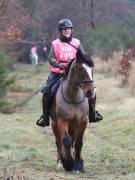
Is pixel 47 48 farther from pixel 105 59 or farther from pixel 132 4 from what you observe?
pixel 105 59

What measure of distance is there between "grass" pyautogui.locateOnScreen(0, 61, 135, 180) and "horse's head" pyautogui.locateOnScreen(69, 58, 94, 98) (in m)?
1.44

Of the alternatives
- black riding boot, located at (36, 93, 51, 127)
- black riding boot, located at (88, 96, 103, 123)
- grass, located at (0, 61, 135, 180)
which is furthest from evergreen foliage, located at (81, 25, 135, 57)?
black riding boot, located at (36, 93, 51, 127)

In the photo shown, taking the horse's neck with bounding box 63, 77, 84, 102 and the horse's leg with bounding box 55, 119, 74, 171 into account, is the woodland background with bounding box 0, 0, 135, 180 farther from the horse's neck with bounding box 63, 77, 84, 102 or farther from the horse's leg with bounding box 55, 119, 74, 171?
the horse's neck with bounding box 63, 77, 84, 102

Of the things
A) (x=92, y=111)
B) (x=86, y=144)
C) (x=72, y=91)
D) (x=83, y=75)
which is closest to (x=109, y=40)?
(x=86, y=144)

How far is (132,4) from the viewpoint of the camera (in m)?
76.2

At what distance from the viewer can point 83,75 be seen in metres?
10.1

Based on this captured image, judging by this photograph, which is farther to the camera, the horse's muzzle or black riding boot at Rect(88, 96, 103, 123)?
black riding boot at Rect(88, 96, 103, 123)

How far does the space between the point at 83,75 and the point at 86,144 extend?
18.1ft

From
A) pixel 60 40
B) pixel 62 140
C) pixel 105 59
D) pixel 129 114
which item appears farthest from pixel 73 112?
pixel 105 59

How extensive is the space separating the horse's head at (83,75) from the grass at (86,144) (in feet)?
4.71

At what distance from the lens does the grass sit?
10.7 m

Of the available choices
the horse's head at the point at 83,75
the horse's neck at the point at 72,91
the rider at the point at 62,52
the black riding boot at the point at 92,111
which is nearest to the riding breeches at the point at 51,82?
the rider at the point at 62,52

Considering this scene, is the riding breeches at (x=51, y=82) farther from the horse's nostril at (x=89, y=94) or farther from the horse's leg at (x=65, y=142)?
the horse's nostril at (x=89, y=94)

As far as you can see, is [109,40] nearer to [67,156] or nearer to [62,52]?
[62,52]
